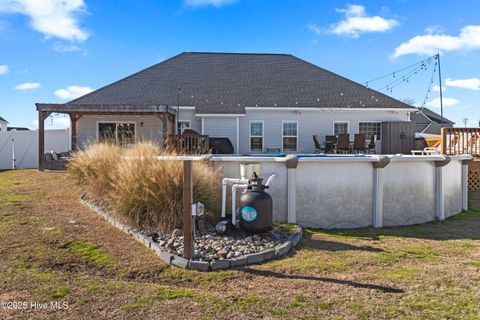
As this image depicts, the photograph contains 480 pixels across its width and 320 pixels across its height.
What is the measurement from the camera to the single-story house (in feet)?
51.9

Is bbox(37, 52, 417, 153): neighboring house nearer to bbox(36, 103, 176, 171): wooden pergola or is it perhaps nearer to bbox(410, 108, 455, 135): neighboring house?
bbox(36, 103, 176, 171): wooden pergola

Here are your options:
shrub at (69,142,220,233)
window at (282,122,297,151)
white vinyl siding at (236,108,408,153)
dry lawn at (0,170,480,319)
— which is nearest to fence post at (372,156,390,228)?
dry lawn at (0,170,480,319)

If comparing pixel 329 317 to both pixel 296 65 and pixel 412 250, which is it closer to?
pixel 412 250

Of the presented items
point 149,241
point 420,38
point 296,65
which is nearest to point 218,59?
point 296,65

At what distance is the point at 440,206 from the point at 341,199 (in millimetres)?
2275

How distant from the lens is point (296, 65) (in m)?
19.8

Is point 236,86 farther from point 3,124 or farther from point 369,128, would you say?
point 3,124

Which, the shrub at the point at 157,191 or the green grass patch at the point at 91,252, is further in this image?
the shrub at the point at 157,191

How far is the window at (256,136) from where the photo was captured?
1614 cm

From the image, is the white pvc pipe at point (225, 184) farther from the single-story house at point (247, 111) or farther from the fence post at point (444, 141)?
the single-story house at point (247, 111)

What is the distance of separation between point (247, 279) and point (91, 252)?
194 centimetres

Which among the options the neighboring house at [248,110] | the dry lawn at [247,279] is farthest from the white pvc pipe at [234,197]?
the neighboring house at [248,110]

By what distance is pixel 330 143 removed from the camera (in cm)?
1491

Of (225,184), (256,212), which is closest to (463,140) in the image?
(225,184)
